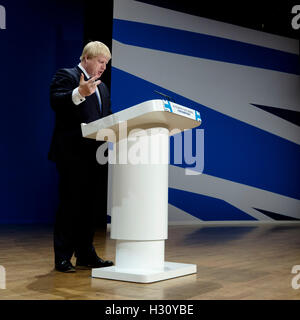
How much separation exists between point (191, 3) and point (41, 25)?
6.60 ft

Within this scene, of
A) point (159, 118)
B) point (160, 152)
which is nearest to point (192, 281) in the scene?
point (160, 152)

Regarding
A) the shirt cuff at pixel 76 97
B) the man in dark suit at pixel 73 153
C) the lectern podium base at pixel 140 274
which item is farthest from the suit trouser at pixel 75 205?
the shirt cuff at pixel 76 97

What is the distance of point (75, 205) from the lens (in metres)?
2.39

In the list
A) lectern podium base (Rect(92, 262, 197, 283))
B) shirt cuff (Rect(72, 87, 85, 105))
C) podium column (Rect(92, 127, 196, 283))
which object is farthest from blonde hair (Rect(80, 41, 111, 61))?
lectern podium base (Rect(92, 262, 197, 283))

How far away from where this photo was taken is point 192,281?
7.14 feet

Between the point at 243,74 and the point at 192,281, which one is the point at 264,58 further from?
the point at 192,281

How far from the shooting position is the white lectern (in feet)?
6.94

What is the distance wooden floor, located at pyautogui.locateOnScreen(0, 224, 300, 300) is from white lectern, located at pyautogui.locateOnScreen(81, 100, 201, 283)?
0.11 meters

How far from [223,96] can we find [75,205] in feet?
14.7

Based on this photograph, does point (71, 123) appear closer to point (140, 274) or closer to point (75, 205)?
point (75, 205)

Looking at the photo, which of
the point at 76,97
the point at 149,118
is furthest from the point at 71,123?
the point at 149,118

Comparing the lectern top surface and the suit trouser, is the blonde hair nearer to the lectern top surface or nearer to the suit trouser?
the lectern top surface

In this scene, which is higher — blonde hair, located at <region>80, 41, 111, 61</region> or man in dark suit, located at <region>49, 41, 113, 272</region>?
blonde hair, located at <region>80, 41, 111, 61</region>
